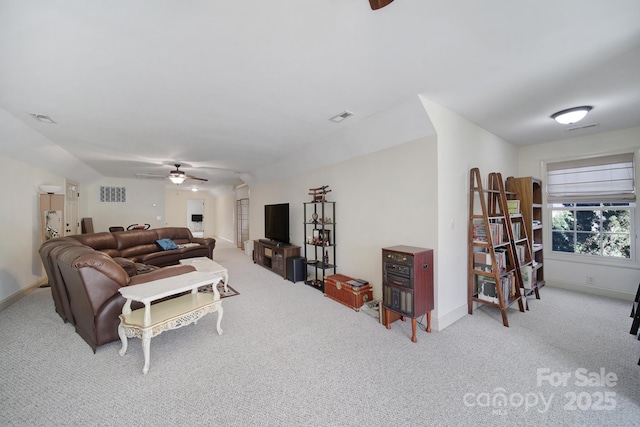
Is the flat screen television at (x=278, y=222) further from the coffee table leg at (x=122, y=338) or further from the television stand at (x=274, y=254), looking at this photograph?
the coffee table leg at (x=122, y=338)

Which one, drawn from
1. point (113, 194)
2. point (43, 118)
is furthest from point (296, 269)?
point (113, 194)

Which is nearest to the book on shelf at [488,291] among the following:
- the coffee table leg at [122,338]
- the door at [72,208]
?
the coffee table leg at [122,338]

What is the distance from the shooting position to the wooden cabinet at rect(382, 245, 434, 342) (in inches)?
101

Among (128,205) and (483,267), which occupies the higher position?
(128,205)

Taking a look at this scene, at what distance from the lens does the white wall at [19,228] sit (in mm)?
3588

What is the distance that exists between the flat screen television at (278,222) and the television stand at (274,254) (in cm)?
17

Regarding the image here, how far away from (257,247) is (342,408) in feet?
16.5

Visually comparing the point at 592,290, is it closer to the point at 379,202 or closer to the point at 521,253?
the point at 521,253

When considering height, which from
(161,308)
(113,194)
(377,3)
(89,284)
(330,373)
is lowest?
(330,373)

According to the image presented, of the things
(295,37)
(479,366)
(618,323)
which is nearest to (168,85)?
(295,37)

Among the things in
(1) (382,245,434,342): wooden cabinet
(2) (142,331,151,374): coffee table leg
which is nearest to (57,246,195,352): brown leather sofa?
(2) (142,331,151,374): coffee table leg

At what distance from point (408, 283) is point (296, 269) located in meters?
2.56

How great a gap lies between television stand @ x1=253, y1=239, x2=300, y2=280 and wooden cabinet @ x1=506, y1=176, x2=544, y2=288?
4105 millimetres

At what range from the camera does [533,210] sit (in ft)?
13.9
